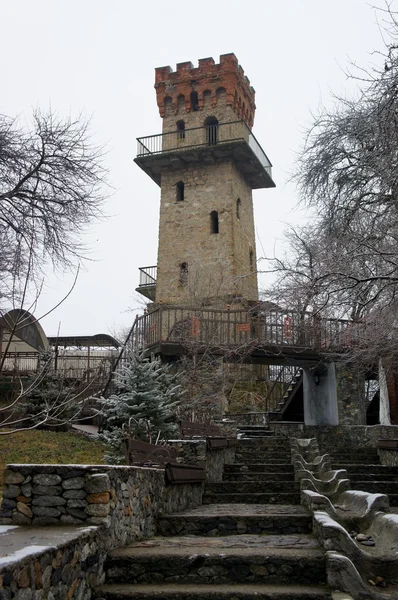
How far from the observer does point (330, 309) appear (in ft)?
36.2

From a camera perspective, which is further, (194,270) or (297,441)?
(194,270)

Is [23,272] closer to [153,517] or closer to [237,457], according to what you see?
[237,457]

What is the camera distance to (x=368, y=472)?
12094mm

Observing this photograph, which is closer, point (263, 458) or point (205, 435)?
point (205, 435)

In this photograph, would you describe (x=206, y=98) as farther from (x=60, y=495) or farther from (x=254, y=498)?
(x=60, y=495)

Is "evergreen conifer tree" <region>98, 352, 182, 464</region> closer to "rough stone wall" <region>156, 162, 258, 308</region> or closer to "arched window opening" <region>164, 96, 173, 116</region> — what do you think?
Result: "rough stone wall" <region>156, 162, 258, 308</region>

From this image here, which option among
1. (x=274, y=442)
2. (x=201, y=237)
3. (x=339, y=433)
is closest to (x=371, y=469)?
(x=274, y=442)

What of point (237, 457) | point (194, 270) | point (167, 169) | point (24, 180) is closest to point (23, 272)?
point (24, 180)

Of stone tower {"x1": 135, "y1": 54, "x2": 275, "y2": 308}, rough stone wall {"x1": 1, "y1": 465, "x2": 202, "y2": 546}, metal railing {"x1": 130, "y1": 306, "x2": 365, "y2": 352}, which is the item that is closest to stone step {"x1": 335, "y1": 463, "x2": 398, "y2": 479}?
metal railing {"x1": 130, "y1": 306, "x2": 365, "y2": 352}

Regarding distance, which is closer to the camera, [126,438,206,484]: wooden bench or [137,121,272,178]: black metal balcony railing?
[126,438,206,484]: wooden bench

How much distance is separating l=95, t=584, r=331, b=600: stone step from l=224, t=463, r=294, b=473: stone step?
6463 mm

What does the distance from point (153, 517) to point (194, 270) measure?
21021 millimetres

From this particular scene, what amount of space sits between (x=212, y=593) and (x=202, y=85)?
92.9 ft

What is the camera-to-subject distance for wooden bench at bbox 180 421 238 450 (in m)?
10.9
